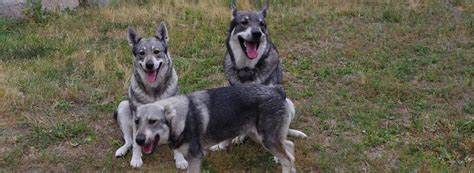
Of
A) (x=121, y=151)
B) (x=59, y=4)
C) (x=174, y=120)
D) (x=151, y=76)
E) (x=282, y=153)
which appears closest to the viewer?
(x=174, y=120)

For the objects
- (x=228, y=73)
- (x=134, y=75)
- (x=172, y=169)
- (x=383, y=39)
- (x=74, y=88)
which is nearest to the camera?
(x=172, y=169)

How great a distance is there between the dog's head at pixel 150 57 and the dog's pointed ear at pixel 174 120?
1.06 metres

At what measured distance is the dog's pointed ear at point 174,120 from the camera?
4.22 m

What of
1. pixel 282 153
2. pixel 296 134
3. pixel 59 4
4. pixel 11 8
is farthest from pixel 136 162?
pixel 59 4

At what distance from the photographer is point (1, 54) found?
834 centimetres

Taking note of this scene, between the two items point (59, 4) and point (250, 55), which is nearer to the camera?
point (250, 55)

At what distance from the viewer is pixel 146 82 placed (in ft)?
17.7

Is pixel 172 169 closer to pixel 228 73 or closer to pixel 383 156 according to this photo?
pixel 228 73

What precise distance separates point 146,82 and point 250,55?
1.12 meters

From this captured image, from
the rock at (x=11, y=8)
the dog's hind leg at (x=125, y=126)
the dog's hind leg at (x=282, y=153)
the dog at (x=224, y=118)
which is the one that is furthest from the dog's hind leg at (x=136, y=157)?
the rock at (x=11, y=8)

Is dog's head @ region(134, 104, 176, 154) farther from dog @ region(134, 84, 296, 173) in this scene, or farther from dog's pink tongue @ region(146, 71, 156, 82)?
dog's pink tongue @ region(146, 71, 156, 82)

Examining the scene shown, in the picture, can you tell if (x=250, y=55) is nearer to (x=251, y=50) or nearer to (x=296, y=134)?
(x=251, y=50)

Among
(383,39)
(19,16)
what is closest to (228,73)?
(383,39)

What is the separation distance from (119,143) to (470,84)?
460 cm
